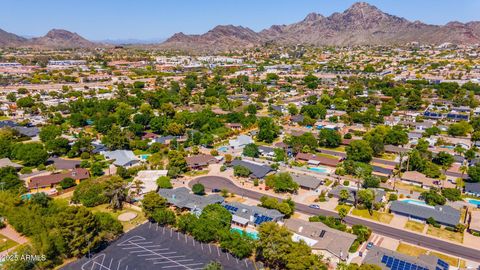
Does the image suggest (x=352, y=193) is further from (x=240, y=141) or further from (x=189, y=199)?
(x=240, y=141)

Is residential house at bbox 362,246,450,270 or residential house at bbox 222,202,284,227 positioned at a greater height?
residential house at bbox 362,246,450,270

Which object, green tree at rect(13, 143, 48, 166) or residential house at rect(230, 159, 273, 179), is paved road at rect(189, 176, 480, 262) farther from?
green tree at rect(13, 143, 48, 166)

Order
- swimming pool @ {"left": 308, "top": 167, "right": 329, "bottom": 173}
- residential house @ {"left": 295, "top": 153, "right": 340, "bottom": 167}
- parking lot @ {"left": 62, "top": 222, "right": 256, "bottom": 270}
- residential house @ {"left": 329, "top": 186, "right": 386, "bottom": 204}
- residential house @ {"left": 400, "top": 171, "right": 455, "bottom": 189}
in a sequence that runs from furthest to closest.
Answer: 1. residential house @ {"left": 295, "top": 153, "right": 340, "bottom": 167}
2. swimming pool @ {"left": 308, "top": 167, "right": 329, "bottom": 173}
3. residential house @ {"left": 400, "top": 171, "right": 455, "bottom": 189}
4. residential house @ {"left": 329, "top": 186, "right": 386, "bottom": 204}
5. parking lot @ {"left": 62, "top": 222, "right": 256, "bottom": 270}

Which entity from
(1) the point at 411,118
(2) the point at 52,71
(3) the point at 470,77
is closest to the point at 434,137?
(1) the point at 411,118

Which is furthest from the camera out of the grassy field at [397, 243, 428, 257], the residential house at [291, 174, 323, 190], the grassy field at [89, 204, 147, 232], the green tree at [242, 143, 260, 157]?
the green tree at [242, 143, 260, 157]

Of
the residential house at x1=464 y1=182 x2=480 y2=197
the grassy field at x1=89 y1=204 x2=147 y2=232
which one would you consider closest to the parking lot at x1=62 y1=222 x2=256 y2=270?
the grassy field at x1=89 y1=204 x2=147 y2=232

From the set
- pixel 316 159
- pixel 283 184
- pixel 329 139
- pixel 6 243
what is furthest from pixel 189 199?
pixel 329 139

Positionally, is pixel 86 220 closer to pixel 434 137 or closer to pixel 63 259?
pixel 63 259
